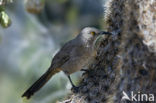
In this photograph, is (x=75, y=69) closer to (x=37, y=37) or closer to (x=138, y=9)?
(x=138, y=9)

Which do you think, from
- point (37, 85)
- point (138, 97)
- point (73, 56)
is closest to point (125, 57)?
point (138, 97)

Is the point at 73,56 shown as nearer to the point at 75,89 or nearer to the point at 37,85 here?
the point at 37,85

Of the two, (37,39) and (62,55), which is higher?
(37,39)

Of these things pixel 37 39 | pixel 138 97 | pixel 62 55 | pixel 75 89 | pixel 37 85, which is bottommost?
pixel 138 97

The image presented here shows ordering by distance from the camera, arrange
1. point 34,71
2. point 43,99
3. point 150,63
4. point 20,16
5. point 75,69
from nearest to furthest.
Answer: point 150,63 → point 75,69 → point 43,99 → point 34,71 → point 20,16

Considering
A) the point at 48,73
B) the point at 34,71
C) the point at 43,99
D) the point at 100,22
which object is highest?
the point at 100,22

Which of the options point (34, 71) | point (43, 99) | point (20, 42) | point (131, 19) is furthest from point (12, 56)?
point (131, 19)

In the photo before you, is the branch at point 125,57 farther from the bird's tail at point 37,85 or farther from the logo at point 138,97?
the bird's tail at point 37,85
